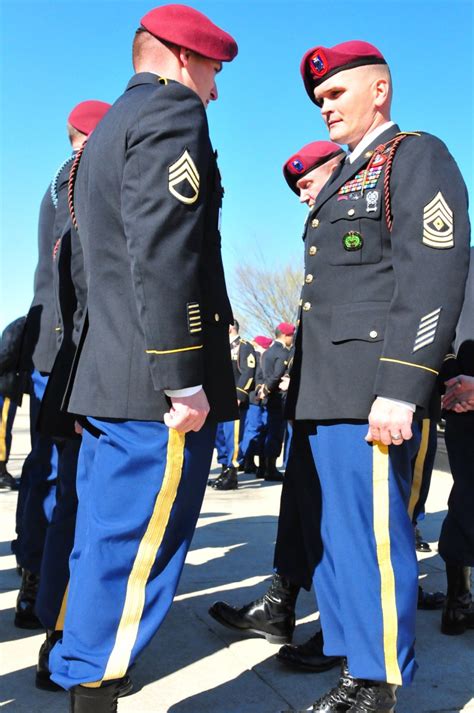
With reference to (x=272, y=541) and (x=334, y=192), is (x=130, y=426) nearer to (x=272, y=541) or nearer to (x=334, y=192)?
(x=334, y=192)

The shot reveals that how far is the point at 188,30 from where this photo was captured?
2.24 metres

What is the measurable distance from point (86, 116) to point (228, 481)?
568 cm

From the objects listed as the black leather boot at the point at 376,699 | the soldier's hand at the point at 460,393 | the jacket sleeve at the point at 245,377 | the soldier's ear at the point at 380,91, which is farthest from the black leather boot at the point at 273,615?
the jacket sleeve at the point at 245,377

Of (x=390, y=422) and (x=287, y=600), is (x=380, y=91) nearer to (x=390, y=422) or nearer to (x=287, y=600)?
(x=390, y=422)

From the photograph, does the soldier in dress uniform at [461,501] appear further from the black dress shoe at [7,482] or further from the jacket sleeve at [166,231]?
the black dress shoe at [7,482]

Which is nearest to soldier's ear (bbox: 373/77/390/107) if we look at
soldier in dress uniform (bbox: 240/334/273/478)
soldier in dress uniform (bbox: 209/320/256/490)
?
soldier in dress uniform (bbox: 209/320/256/490)

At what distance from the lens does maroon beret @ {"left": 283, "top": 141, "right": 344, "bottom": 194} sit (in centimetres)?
371

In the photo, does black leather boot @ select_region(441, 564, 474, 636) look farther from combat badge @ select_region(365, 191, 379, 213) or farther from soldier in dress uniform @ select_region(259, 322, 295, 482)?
soldier in dress uniform @ select_region(259, 322, 295, 482)

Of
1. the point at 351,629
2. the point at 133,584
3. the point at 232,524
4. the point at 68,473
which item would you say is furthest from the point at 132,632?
the point at 232,524

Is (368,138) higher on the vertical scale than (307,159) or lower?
lower

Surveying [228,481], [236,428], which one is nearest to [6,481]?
[228,481]

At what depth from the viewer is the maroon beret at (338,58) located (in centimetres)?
263

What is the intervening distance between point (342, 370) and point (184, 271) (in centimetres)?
67

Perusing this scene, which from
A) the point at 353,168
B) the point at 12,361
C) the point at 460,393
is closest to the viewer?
the point at 353,168
